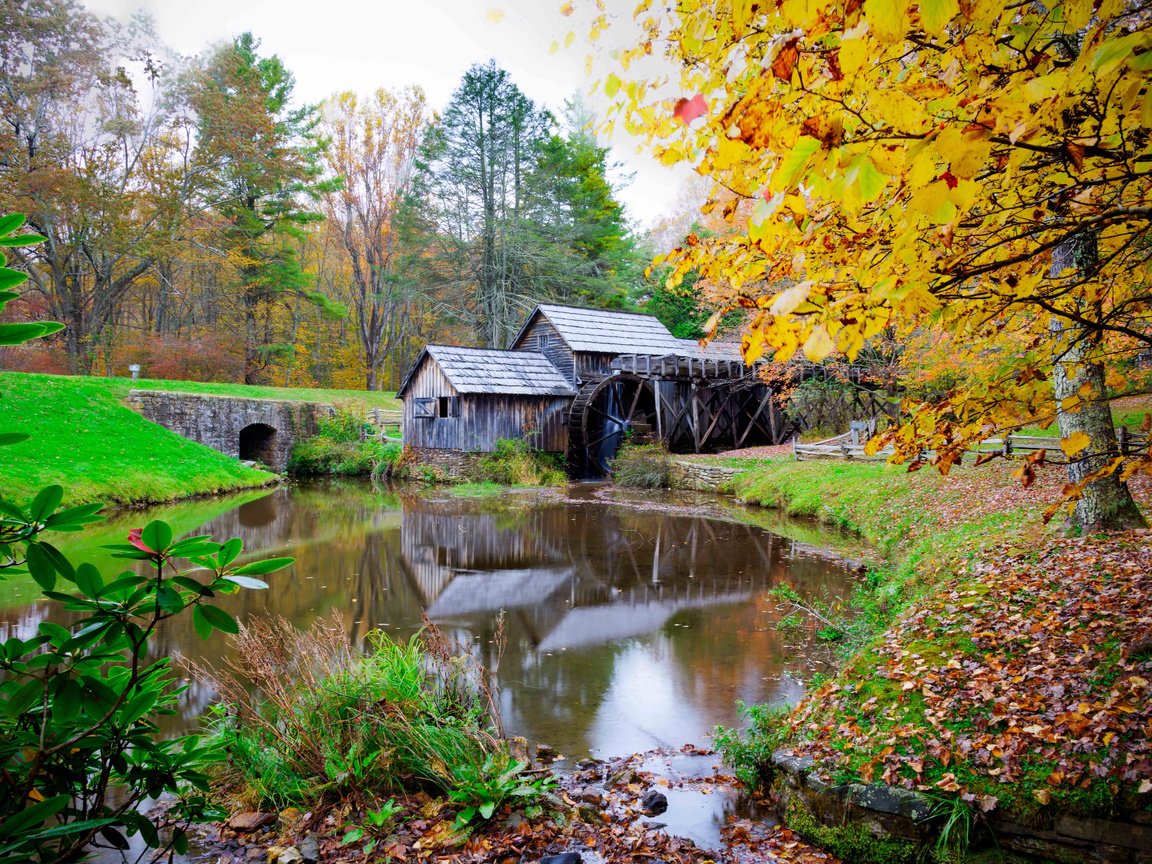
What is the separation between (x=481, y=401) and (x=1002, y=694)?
793 inches

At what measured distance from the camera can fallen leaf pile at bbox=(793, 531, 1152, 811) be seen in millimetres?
3322

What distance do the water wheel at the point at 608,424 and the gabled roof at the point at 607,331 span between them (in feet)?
4.80

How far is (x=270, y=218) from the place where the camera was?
3128cm

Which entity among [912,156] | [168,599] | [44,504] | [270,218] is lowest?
[168,599]

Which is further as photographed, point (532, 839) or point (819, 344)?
point (532, 839)

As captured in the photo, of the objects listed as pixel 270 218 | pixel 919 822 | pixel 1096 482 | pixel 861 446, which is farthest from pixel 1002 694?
pixel 270 218

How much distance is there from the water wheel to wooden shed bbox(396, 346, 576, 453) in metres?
0.77

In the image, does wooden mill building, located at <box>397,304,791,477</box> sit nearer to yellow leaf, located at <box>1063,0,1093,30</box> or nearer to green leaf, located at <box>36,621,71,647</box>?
green leaf, located at <box>36,621,71,647</box>

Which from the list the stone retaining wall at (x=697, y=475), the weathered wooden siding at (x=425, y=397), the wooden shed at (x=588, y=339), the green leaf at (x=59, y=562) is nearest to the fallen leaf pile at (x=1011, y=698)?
the green leaf at (x=59, y=562)

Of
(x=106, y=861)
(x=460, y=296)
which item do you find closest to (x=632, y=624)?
(x=106, y=861)

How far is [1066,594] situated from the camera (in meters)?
5.20

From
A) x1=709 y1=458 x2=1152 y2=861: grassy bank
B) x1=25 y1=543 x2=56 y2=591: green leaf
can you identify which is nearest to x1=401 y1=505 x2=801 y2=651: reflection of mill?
x1=709 y1=458 x2=1152 y2=861: grassy bank

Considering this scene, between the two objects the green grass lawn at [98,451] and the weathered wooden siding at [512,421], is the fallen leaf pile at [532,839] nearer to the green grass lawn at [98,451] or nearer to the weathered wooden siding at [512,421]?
the green grass lawn at [98,451]

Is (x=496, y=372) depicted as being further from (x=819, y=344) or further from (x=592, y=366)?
(x=819, y=344)
